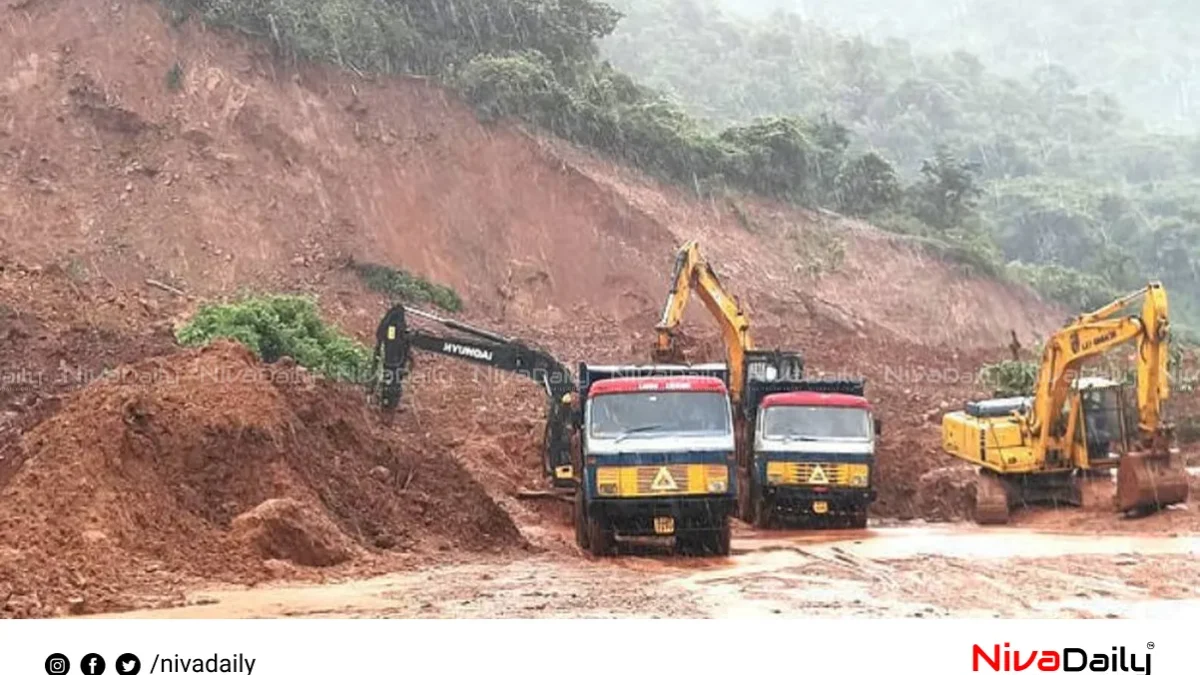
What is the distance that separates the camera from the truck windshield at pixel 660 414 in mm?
13922

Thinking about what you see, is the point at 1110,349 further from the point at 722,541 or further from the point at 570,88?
the point at 570,88

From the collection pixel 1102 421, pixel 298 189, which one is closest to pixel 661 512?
pixel 1102 421

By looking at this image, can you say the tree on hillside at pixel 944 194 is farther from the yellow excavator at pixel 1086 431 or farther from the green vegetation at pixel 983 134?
the yellow excavator at pixel 1086 431

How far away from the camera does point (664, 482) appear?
13578 millimetres

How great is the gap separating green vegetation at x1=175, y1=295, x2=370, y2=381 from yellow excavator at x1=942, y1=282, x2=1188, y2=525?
321 inches

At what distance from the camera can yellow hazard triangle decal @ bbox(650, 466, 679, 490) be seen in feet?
44.5

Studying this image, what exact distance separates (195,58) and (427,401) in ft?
37.2

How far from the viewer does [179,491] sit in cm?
1239

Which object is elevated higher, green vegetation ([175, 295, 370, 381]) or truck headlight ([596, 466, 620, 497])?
green vegetation ([175, 295, 370, 381])

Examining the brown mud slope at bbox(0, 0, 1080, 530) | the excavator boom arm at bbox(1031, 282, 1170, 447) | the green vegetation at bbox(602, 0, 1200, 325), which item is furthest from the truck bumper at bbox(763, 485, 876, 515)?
the green vegetation at bbox(602, 0, 1200, 325)

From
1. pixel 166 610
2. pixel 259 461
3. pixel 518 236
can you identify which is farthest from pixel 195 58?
pixel 166 610

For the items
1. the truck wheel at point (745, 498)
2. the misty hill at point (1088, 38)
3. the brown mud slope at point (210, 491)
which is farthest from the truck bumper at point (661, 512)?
the misty hill at point (1088, 38)

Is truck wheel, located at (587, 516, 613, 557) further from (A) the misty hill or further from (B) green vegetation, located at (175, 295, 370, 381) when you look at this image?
(A) the misty hill

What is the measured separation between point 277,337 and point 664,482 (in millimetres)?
7980
